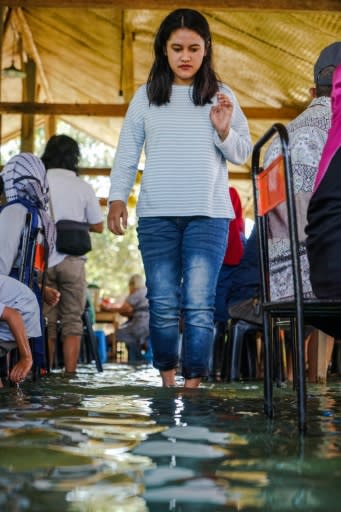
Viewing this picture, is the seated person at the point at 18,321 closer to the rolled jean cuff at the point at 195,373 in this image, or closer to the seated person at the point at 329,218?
the rolled jean cuff at the point at 195,373

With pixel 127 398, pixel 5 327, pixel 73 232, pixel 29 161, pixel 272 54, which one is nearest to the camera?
pixel 127 398

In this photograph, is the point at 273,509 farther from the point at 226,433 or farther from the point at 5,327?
the point at 5,327

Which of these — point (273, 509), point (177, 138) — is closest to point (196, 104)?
point (177, 138)

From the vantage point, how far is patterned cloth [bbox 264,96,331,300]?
214 cm

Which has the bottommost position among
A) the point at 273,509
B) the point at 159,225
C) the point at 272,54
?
the point at 273,509

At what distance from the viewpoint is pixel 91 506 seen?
1.04m

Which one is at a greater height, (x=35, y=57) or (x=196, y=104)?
(x=35, y=57)

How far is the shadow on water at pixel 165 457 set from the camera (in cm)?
109

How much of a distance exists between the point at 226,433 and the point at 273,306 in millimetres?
337

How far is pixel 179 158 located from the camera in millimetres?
3045

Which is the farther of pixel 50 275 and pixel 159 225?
pixel 50 275

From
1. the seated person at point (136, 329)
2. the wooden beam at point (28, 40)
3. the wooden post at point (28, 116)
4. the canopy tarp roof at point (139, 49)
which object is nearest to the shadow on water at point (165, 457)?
the canopy tarp roof at point (139, 49)

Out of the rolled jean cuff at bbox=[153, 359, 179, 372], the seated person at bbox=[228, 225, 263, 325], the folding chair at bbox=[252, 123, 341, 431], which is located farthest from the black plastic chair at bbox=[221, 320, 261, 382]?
the folding chair at bbox=[252, 123, 341, 431]

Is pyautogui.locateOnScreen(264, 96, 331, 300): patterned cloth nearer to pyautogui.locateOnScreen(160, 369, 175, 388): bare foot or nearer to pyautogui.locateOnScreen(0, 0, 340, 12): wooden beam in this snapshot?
pyautogui.locateOnScreen(160, 369, 175, 388): bare foot
